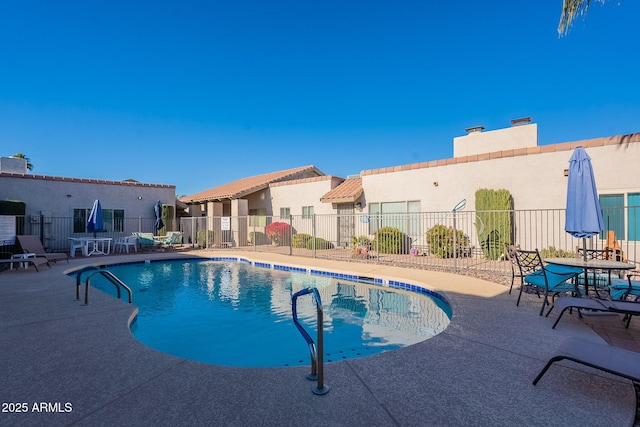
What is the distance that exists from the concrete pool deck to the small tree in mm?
14012

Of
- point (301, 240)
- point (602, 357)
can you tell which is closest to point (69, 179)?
point (301, 240)

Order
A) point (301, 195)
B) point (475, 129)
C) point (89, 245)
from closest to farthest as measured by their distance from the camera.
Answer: point (89, 245) → point (301, 195) → point (475, 129)

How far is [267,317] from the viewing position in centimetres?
682

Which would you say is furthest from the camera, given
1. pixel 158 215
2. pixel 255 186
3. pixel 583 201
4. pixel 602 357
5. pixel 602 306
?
pixel 255 186

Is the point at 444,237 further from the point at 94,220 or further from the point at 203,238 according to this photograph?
the point at 94,220

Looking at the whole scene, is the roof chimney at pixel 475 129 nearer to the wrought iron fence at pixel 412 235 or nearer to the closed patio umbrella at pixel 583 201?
the wrought iron fence at pixel 412 235

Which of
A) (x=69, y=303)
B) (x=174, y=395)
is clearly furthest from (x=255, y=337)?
(x=69, y=303)

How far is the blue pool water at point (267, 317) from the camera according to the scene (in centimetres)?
517

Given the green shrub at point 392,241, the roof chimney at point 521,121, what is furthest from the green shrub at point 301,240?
the roof chimney at point 521,121

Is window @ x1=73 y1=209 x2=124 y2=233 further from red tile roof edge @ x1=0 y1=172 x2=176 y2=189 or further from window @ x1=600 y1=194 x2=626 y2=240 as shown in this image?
window @ x1=600 y1=194 x2=626 y2=240

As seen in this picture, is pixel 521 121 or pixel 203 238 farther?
pixel 203 238

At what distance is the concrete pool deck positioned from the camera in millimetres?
2496

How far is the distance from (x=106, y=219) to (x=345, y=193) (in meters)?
14.0

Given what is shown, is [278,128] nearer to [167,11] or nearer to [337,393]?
[167,11]
